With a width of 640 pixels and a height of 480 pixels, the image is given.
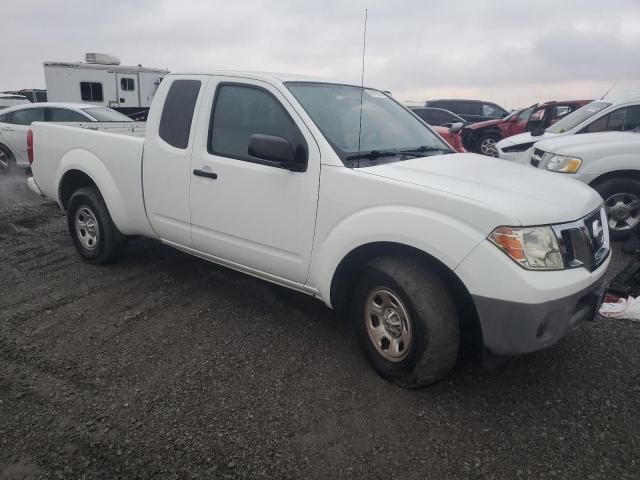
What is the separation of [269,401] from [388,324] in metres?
0.83

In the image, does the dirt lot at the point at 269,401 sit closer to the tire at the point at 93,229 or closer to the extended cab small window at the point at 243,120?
the tire at the point at 93,229

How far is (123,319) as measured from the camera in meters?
3.85

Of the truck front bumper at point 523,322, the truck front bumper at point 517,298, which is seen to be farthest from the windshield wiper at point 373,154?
the truck front bumper at point 523,322

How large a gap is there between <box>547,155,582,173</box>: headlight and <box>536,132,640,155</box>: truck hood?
68 millimetres

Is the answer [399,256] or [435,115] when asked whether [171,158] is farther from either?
[435,115]

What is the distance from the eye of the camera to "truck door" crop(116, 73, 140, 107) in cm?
1553

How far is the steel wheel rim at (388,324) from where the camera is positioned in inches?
113

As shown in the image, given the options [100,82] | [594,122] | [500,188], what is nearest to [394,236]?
[500,188]

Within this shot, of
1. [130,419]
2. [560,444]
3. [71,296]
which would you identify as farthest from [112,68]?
[560,444]

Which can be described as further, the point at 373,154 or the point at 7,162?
the point at 7,162

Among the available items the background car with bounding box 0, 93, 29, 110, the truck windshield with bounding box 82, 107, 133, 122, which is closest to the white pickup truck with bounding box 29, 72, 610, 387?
the truck windshield with bounding box 82, 107, 133, 122

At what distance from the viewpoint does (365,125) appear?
3543mm

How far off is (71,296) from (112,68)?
43.2ft

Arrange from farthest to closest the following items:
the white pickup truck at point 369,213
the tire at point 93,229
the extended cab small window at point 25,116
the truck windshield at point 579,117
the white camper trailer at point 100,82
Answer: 1. the white camper trailer at point 100,82
2. the extended cab small window at point 25,116
3. the truck windshield at point 579,117
4. the tire at point 93,229
5. the white pickup truck at point 369,213
